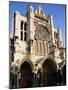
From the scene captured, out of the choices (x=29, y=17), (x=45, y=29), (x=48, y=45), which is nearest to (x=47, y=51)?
(x=48, y=45)

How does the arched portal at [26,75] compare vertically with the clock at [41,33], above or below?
below

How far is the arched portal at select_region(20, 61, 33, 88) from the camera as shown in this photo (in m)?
2.71

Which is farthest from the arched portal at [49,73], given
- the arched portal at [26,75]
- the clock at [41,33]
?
the clock at [41,33]

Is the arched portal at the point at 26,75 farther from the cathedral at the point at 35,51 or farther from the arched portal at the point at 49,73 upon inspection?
the arched portal at the point at 49,73

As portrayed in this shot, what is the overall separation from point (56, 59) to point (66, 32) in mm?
342

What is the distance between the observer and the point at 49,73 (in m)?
2.83

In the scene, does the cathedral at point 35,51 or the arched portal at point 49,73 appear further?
the arched portal at point 49,73

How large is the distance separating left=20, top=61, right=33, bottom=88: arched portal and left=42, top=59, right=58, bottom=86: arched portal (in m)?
0.16

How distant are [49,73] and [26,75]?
0.28 m

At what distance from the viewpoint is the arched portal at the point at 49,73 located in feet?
9.19

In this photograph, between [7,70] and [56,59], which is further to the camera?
[56,59]

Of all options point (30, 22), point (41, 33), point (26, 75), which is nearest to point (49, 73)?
point (26, 75)

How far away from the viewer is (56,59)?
2861 mm

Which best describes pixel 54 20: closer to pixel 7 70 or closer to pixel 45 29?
pixel 45 29
